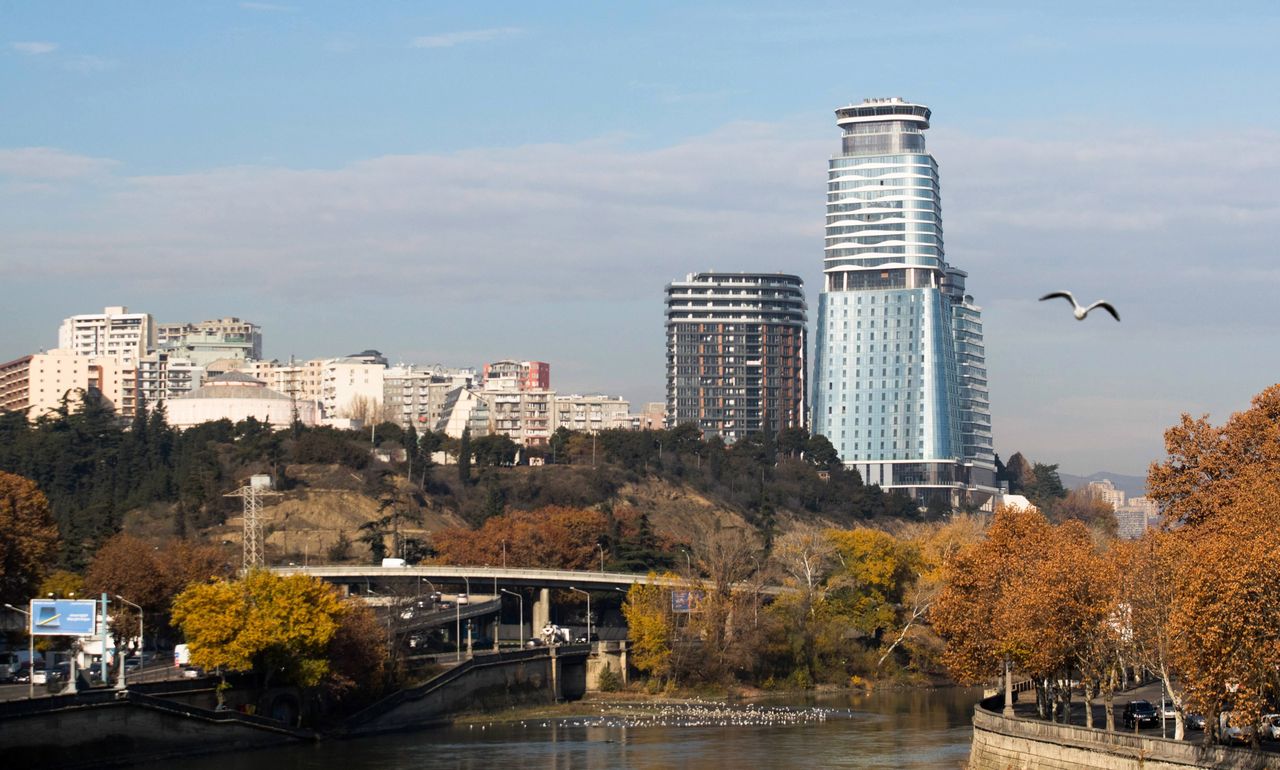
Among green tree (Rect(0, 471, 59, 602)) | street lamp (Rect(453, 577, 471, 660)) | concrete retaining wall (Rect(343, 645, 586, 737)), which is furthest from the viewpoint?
street lamp (Rect(453, 577, 471, 660))

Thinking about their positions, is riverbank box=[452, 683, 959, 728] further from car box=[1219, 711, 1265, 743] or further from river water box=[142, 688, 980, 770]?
car box=[1219, 711, 1265, 743]

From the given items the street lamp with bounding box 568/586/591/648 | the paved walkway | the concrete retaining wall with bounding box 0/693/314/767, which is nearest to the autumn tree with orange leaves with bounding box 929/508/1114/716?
the paved walkway

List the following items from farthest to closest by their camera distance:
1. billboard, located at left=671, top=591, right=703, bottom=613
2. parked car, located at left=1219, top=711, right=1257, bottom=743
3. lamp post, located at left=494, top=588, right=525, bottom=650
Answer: lamp post, located at left=494, top=588, right=525, bottom=650 < billboard, located at left=671, top=591, right=703, bottom=613 < parked car, located at left=1219, top=711, right=1257, bottom=743

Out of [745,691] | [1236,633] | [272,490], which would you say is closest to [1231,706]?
[1236,633]

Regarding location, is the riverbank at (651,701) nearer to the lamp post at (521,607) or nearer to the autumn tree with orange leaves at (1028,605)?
the lamp post at (521,607)

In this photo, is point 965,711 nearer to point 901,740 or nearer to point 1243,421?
point 901,740

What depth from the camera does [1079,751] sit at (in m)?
65.8

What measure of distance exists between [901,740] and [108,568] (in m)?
50.3

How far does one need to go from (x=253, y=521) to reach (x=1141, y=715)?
82605 mm

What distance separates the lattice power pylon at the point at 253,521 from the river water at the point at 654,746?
941 inches

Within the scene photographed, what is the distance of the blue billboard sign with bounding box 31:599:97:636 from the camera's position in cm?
8762

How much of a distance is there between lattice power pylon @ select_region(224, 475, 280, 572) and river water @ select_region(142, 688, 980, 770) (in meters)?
23.9

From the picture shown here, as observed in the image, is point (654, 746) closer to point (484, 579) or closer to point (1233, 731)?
point (1233, 731)

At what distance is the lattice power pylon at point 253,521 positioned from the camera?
13962 centimetres
